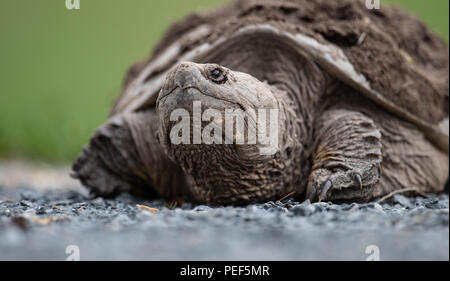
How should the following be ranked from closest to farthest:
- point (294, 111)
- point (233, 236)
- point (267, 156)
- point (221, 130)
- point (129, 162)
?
point (233, 236) → point (221, 130) → point (267, 156) → point (294, 111) → point (129, 162)

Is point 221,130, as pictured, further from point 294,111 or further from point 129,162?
point 129,162

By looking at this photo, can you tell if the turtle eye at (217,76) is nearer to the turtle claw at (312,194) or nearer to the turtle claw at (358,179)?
the turtle claw at (312,194)

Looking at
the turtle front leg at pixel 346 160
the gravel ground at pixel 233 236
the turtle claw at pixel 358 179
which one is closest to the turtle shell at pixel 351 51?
the turtle front leg at pixel 346 160

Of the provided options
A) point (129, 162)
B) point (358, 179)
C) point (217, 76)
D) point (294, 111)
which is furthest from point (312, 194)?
point (129, 162)

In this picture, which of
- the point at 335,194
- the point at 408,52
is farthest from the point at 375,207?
the point at 408,52

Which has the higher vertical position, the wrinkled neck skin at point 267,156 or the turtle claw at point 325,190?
the wrinkled neck skin at point 267,156

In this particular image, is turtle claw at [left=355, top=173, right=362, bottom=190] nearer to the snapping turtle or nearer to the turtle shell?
the snapping turtle
